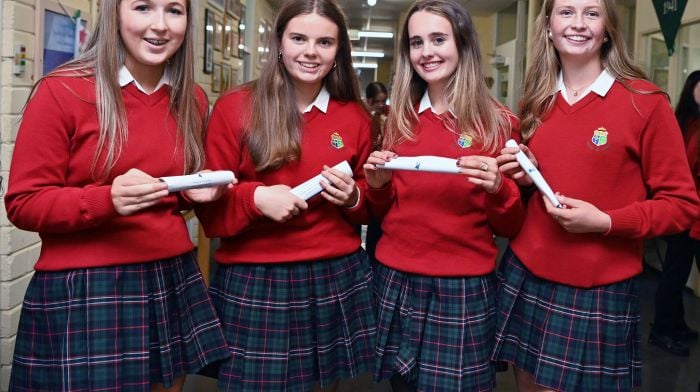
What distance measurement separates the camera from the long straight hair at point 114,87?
4.53 feet

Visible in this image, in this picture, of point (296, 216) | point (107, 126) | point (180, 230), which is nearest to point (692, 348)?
point (296, 216)

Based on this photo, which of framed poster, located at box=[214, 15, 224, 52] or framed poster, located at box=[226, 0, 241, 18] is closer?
framed poster, located at box=[214, 15, 224, 52]

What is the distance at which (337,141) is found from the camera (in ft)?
5.63

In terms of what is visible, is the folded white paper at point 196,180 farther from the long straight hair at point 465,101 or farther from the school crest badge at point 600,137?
the school crest badge at point 600,137

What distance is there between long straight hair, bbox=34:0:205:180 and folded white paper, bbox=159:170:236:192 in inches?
5.6

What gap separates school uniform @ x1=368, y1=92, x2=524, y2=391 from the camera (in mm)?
1608

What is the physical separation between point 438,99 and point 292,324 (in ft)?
2.34

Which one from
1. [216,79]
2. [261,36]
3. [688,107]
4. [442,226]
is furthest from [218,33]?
[442,226]

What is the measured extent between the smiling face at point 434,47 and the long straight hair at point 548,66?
0.70ft

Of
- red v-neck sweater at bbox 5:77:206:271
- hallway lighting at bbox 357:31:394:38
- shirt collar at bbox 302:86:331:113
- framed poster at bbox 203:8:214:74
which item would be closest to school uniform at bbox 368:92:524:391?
shirt collar at bbox 302:86:331:113

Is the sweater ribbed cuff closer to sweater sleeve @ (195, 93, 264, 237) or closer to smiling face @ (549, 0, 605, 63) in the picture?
sweater sleeve @ (195, 93, 264, 237)

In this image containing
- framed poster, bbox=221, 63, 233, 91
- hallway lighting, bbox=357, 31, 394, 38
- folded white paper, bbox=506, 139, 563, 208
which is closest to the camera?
folded white paper, bbox=506, 139, 563, 208

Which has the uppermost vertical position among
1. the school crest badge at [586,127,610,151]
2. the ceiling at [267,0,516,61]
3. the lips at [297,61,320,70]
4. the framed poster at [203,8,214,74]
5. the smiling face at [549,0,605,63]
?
the ceiling at [267,0,516,61]

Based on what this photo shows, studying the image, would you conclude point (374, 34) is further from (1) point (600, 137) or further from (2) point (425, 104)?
(1) point (600, 137)
